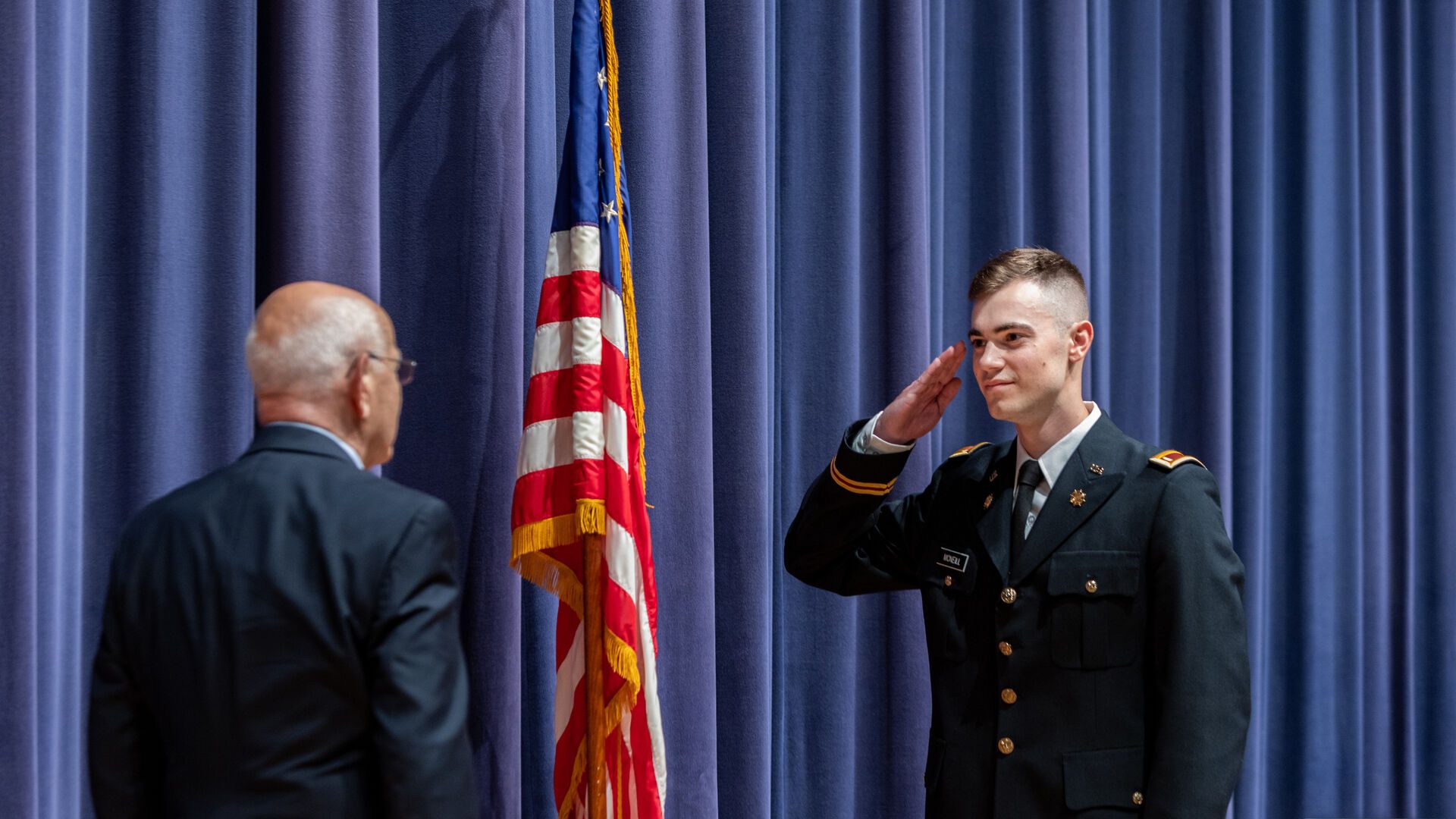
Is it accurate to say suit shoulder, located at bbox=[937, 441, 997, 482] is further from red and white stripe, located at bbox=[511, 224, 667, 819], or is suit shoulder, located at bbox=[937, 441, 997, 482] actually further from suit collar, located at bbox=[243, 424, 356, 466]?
suit collar, located at bbox=[243, 424, 356, 466]

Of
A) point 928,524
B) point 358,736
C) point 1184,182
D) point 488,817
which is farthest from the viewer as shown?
point 1184,182

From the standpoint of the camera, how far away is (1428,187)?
14.2 feet

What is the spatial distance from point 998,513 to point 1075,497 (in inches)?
6.0

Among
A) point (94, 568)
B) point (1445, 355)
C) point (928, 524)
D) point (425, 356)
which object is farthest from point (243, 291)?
point (1445, 355)

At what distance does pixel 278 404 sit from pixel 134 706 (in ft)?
1.47

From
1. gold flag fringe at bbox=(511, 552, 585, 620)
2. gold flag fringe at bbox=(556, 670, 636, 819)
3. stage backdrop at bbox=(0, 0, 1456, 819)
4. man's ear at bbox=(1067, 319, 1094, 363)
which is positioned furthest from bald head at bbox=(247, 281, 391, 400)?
man's ear at bbox=(1067, 319, 1094, 363)

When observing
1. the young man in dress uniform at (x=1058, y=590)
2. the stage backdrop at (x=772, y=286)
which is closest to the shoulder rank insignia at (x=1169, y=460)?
the young man in dress uniform at (x=1058, y=590)

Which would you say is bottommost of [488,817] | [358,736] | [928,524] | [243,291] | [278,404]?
[488,817]

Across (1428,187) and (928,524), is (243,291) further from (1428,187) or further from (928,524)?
(1428,187)

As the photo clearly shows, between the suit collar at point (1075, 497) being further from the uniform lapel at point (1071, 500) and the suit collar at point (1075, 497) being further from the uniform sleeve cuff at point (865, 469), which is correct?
the uniform sleeve cuff at point (865, 469)

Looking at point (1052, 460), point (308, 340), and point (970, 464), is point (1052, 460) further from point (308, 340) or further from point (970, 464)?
point (308, 340)

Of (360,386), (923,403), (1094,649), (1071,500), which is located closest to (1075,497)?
(1071,500)

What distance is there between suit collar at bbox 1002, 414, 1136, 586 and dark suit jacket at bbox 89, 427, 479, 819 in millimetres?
1016

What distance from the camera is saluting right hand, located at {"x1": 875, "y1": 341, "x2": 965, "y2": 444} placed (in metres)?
2.40
